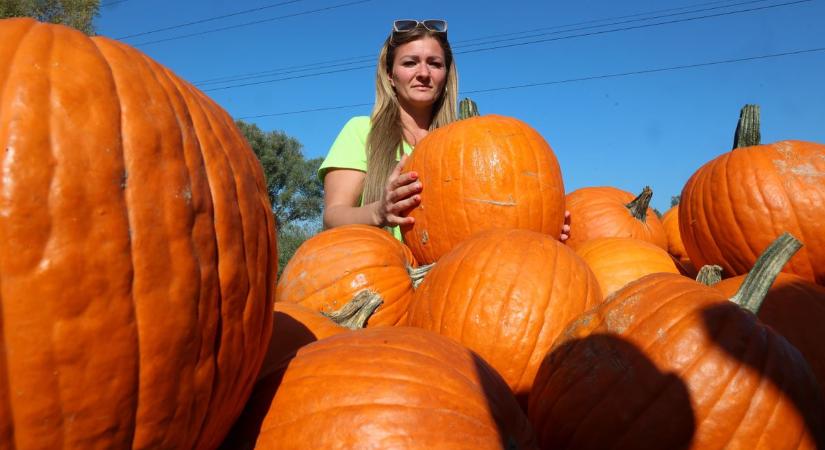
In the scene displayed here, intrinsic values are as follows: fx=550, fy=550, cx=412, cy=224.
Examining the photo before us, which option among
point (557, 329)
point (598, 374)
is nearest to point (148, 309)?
point (598, 374)

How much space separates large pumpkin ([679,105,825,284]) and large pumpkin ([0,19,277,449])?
7.51 feet

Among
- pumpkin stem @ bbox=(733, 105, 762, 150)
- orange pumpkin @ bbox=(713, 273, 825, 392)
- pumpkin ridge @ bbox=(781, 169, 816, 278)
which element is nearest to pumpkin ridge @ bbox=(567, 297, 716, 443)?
orange pumpkin @ bbox=(713, 273, 825, 392)

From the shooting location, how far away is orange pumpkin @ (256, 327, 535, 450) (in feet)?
3.57

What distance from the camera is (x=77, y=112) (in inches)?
34.4

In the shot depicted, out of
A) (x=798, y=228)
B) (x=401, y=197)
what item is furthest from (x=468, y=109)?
(x=798, y=228)

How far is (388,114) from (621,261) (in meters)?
2.03

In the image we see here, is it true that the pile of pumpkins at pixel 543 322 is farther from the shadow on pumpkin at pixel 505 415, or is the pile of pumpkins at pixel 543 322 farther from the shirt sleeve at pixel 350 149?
the shirt sleeve at pixel 350 149

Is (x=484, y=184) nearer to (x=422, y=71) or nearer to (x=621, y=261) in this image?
(x=621, y=261)

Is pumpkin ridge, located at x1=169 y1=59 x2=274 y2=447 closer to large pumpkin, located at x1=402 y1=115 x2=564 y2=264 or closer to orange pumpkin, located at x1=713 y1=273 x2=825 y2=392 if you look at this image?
large pumpkin, located at x1=402 y1=115 x2=564 y2=264

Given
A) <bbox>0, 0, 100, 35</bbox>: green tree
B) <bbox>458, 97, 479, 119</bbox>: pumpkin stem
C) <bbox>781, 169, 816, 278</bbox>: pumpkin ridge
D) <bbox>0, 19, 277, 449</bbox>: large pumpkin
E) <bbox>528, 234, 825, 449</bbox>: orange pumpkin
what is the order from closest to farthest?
<bbox>0, 19, 277, 449</bbox>: large pumpkin
<bbox>528, 234, 825, 449</bbox>: orange pumpkin
<bbox>781, 169, 816, 278</bbox>: pumpkin ridge
<bbox>458, 97, 479, 119</bbox>: pumpkin stem
<bbox>0, 0, 100, 35</bbox>: green tree

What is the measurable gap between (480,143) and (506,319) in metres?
1.10

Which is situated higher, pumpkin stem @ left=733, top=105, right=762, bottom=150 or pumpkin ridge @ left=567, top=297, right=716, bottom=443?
pumpkin stem @ left=733, top=105, right=762, bottom=150

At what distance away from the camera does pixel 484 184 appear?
2.55 m

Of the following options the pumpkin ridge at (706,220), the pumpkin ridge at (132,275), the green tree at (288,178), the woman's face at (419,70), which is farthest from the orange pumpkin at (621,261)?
the green tree at (288,178)
